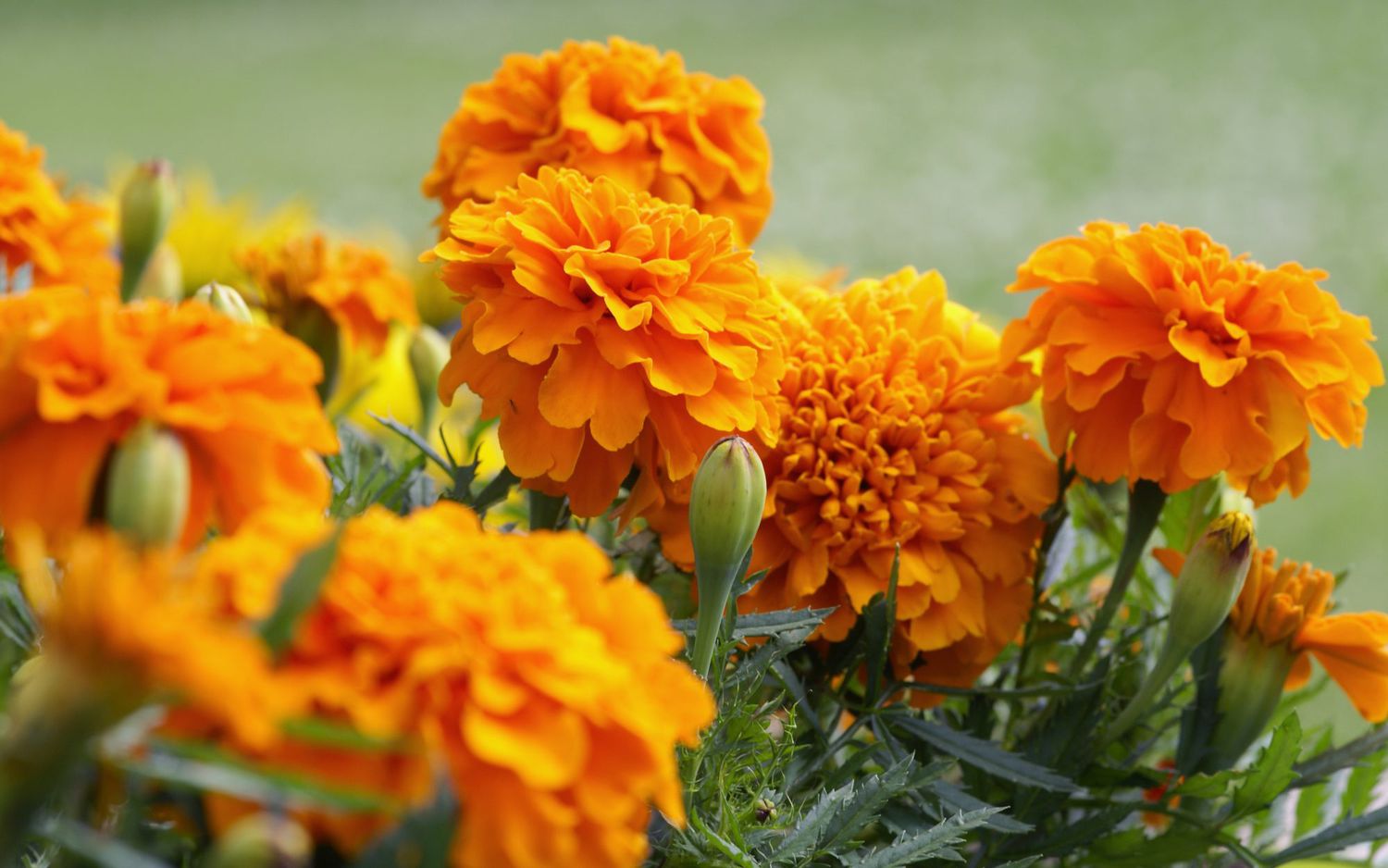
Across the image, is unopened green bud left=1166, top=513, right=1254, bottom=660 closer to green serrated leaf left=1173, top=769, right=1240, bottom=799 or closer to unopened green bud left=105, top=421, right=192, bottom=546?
green serrated leaf left=1173, top=769, right=1240, bottom=799

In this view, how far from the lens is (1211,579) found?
41 cm

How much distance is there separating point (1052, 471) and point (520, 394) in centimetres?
18

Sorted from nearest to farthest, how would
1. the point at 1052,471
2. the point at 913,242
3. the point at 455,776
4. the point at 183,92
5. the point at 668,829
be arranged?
the point at 455,776 → the point at 668,829 → the point at 1052,471 → the point at 913,242 → the point at 183,92

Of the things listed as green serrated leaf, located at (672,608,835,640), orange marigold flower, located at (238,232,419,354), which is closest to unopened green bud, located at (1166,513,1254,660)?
green serrated leaf, located at (672,608,835,640)

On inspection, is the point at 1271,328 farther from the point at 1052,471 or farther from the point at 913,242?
the point at 913,242

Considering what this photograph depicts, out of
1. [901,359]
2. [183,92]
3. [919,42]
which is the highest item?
[901,359]

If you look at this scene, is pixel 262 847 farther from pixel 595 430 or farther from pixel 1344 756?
pixel 1344 756

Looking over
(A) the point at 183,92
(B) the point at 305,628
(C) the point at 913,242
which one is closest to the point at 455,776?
(B) the point at 305,628

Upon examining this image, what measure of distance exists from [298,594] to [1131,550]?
323 millimetres

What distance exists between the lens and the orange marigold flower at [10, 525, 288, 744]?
20 centimetres

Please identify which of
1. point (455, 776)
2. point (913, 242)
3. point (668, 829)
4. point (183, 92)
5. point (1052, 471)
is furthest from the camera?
point (183, 92)

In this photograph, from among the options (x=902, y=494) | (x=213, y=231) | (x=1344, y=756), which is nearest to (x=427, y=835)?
(x=902, y=494)

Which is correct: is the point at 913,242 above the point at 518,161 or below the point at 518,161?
below

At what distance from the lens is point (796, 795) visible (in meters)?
0.44
